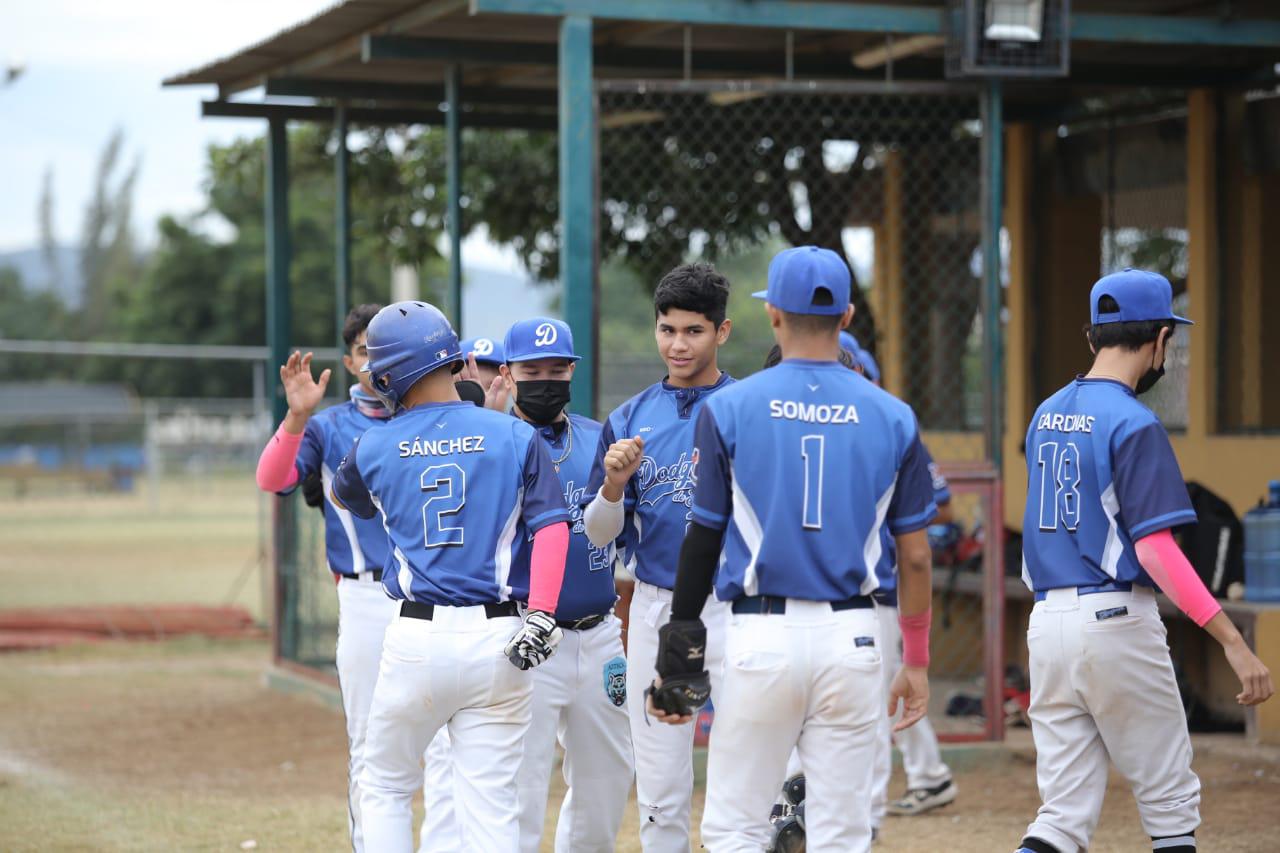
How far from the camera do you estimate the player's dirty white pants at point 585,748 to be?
17.5 ft

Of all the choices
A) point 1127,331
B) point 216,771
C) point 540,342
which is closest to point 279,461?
point 540,342

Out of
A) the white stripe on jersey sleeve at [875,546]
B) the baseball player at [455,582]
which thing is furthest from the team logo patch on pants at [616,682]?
the white stripe on jersey sleeve at [875,546]

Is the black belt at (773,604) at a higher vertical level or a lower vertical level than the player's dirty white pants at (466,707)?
higher

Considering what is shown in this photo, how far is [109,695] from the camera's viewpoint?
1180 centimetres

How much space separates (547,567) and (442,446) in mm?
467

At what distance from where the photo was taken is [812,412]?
14.0 ft

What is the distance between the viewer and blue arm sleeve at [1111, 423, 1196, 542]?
491cm

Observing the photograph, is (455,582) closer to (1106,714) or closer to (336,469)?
(336,469)

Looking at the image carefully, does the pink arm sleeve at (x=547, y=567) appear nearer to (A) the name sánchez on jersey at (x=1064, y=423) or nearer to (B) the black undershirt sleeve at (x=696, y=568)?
(B) the black undershirt sleeve at (x=696, y=568)

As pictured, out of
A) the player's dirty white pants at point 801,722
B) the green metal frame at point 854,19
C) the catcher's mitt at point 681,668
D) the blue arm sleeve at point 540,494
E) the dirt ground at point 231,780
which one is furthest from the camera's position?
the green metal frame at point 854,19

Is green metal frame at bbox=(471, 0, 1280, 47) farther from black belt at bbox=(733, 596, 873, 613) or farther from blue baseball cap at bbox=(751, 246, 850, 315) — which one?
black belt at bbox=(733, 596, 873, 613)

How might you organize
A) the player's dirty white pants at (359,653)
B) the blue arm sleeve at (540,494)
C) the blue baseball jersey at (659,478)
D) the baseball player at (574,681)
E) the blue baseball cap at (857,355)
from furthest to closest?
the blue baseball cap at (857,355), the player's dirty white pants at (359,653), the baseball player at (574,681), the blue baseball jersey at (659,478), the blue arm sleeve at (540,494)

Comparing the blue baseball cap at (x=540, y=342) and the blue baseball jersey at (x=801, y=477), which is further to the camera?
the blue baseball cap at (x=540, y=342)

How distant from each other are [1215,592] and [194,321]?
48653 mm
